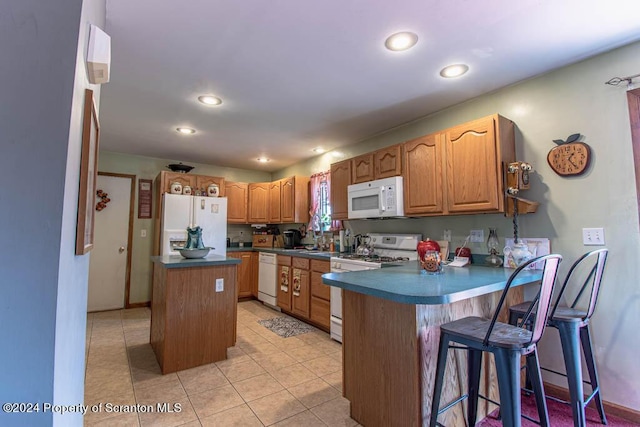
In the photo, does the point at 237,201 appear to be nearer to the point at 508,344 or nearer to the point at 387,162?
the point at 387,162

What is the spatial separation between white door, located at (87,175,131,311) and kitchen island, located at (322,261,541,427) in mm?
4115

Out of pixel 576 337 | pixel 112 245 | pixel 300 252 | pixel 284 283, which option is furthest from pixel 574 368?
pixel 112 245

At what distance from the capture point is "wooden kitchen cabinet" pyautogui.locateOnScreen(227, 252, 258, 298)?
4988mm

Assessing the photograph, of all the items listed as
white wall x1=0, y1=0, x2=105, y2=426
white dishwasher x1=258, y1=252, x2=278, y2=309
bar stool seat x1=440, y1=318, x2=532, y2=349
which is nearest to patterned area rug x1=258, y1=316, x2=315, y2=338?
white dishwasher x1=258, y1=252, x2=278, y2=309

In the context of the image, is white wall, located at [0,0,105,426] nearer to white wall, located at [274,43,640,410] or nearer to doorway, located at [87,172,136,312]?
white wall, located at [274,43,640,410]

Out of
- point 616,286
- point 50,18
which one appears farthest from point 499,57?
point 50,18

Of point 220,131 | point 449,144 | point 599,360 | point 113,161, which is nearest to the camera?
point 599,360

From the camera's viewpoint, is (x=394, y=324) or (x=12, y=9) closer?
(x=12, y=9)

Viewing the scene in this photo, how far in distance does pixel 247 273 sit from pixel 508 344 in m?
4.31

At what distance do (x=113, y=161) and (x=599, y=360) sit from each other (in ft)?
19.2

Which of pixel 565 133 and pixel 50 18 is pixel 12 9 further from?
pixel 565 133

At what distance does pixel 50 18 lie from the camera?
0.76 m

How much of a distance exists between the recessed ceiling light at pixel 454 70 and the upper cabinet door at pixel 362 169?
3.81 feet

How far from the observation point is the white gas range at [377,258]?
3.07 meters
